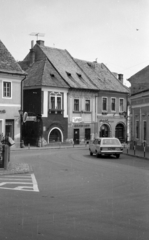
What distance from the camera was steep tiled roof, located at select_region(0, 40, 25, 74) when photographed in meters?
35.6

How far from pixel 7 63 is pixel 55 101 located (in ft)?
28.0

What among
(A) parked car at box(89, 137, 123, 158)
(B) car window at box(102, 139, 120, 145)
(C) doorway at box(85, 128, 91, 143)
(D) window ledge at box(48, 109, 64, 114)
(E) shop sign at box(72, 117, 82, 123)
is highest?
(D) window ledge at box(48, 109, 64, 114)

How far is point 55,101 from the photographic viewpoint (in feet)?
141

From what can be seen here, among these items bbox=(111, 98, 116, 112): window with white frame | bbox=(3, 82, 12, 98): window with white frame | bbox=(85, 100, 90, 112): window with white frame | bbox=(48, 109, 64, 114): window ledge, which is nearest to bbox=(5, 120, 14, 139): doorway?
bbox=(3, 82, 12, 98): window with white frame

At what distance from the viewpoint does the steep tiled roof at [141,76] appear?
115ft

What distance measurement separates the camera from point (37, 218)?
8.39 meters

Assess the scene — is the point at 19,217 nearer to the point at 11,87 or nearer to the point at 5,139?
the point at 5,139

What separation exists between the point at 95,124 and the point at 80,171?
3046cm

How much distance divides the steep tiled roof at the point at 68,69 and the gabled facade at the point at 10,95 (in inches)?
351

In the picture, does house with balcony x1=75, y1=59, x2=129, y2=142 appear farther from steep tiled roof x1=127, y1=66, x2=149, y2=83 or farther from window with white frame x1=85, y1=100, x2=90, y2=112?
steep tiled roof x1=127, y1=66, x2=149, y2=83

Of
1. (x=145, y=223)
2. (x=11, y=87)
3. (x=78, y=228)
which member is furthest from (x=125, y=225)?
(x=11, y=87)

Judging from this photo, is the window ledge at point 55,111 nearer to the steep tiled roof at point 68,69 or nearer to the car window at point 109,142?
the steep tiled roof at point 68,69

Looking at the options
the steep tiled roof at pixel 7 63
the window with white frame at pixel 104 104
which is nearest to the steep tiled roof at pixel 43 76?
the steep tiled roof at pixel 7 63

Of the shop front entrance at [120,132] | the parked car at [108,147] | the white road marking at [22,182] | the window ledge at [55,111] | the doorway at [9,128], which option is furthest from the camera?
the shop front entrance at [120,132]
